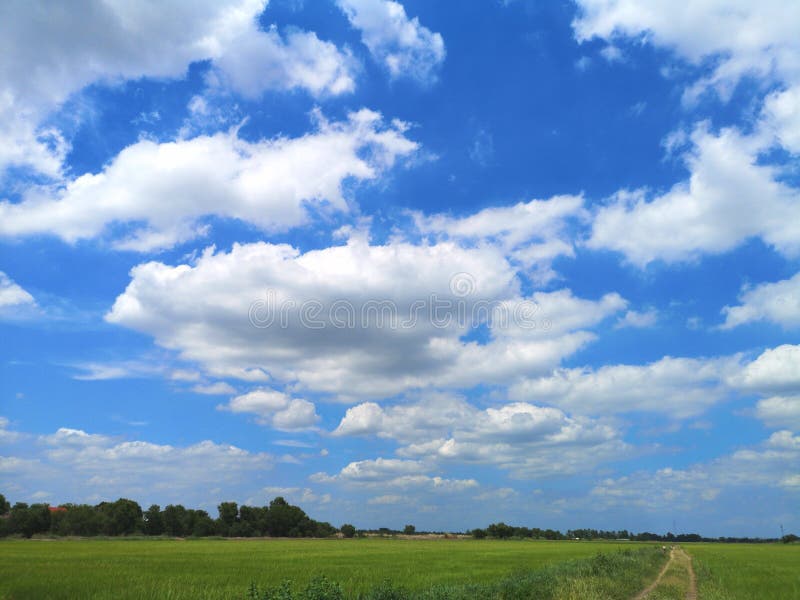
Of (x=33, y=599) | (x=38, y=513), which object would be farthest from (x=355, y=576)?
(x=38, y=513)

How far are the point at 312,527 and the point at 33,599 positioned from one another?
412 ft

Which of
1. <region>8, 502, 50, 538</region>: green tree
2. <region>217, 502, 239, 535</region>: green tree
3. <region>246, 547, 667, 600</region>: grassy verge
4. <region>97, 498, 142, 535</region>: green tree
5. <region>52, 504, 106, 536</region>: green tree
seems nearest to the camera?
<region>246, 547, 667, 600</region>: grassy verge

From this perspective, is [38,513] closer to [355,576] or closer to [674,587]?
[355,576]

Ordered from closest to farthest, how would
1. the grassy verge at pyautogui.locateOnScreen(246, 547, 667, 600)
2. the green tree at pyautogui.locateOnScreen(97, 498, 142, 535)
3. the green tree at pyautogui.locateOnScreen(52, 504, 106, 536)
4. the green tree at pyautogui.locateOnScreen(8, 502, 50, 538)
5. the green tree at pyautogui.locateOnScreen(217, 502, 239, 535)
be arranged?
the grassy verge at pyautogui.locateOnScreen(246, 547, 667, 600), the green tree at pyautogui.locateOnScreen(8, 502, 50, 538), the green tree at pyautogui.locateOnScreen(52, 504, 106, 536), the green tree at pyautogui.locateOnScreen(97, 498, 142, 535), the green tree at pyautogui.locateOnScreen(217, 502, 239, 535)

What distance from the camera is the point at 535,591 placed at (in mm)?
19844

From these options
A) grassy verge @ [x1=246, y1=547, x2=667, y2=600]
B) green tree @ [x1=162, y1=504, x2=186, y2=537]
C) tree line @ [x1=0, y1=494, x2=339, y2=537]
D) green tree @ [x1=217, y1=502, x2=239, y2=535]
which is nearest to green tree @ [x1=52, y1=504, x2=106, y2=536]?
tree line @ [x1=0, y1=494, x2=339, y2=537]

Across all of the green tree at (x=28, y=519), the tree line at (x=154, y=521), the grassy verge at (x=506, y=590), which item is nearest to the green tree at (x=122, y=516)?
the tree line at (x=154, y=521)

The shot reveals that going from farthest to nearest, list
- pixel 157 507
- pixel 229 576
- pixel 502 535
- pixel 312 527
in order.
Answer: pixel 502 535
pixel 312 527
pixel 157 507
pixel 229 576

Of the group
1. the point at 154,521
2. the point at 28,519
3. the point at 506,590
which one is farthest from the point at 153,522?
the point at 506,590

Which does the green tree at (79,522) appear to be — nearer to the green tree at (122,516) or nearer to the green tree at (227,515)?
the green tree at (122,516)

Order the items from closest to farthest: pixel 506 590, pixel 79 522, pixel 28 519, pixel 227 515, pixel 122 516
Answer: pixel 506 590 → pixel 28 519 → pixel 79 522 → pixel 122 516 → pixel 227 515

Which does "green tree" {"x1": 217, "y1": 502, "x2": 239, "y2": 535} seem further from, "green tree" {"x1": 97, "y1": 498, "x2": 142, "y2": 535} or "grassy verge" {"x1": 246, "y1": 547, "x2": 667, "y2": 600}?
"grassy verge" {"x1": 246, "y1": 547, "x2": 667, "y2": 600}

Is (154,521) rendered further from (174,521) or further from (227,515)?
Result: (227,515)

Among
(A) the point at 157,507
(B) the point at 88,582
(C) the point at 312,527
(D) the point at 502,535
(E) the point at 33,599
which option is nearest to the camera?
(E) the point at 33,599
